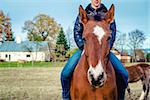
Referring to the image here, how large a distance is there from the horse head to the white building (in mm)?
80694

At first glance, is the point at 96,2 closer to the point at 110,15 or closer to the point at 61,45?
the point at 110,15

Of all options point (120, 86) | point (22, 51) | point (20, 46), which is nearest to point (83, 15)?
point (120, 86)

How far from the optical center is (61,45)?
256 feet

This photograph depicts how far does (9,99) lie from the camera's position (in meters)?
11.8

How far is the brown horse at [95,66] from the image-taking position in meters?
4.39

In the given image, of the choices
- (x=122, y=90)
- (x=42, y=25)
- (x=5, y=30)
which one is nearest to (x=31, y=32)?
(x=42, y=25)

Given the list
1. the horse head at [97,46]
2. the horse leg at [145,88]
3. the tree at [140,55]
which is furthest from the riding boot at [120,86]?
the tree at [140,55]

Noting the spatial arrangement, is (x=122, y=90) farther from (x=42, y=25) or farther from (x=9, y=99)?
(x=42, y=25)

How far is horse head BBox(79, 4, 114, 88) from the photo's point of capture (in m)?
4.33

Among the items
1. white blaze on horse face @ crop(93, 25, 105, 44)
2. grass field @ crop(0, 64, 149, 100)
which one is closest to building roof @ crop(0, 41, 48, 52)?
grass field @ crop(0, 64, 149, 100)

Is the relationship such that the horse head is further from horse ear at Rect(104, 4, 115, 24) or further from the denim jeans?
the denim jeans

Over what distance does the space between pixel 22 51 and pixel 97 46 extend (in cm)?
9152

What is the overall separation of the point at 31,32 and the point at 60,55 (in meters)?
10.0

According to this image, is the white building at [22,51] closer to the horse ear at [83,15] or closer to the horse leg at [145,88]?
the horse leg at [145,88]
